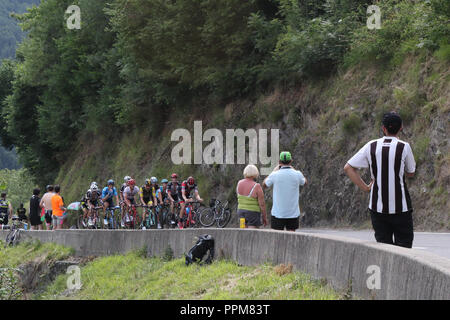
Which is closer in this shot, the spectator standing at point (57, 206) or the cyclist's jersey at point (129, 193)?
the spectator standing at point (57, 206)

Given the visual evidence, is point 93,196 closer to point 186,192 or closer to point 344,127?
point 186,192

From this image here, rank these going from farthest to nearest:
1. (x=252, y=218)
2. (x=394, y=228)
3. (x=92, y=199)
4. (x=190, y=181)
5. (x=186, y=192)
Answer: (x=92, y=199), (x=186, y=192), (x=190, y=181), (x=252, y=218), (x=394, y=228)

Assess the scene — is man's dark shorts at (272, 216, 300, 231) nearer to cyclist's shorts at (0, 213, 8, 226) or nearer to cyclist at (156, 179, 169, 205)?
cyclist at (156, 179, 169, 205)

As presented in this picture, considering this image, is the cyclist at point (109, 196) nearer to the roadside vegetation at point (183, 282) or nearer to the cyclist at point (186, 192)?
the cyclist at point (186, 192)

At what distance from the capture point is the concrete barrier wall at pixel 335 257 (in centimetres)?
600

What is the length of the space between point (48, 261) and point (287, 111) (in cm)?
1060

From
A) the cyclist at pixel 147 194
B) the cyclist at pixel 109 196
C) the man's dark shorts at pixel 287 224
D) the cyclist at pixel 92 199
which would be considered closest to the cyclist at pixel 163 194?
the cyclist at pixel 147 194

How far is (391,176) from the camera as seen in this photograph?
24.0 feet

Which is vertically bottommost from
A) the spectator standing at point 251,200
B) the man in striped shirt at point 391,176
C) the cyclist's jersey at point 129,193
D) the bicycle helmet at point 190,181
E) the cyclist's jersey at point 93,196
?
the cyclist's jersey at point 93,196

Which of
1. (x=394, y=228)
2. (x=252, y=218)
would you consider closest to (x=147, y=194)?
(x=252, y=218)

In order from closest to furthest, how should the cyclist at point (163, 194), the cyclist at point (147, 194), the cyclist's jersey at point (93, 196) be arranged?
the cyclist at point (163, 194), the cyclist at point (147, 194), the cyclist's jersey at point (93, 196)

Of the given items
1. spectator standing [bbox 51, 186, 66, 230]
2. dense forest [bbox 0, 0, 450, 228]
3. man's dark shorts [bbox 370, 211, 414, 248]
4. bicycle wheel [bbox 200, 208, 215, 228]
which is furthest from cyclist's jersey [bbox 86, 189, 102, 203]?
man's dark shorts [bbox 370, 211, 414, 248]

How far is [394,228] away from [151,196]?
775 inches

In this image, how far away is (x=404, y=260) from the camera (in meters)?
6.41
